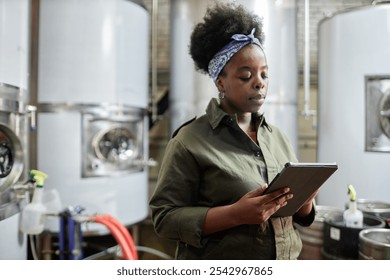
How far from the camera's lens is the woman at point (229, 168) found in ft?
2.10

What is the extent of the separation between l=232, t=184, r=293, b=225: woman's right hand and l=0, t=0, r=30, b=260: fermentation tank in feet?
2.42

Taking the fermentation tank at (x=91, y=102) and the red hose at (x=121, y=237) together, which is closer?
the red hose at (x=121, y=237)

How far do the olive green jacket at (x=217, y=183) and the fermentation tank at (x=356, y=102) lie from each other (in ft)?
1.14

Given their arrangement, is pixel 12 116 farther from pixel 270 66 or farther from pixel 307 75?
pixel 307 75

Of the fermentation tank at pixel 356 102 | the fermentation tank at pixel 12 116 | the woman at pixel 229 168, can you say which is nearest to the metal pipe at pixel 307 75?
the fermentation tank at pixel 356 102

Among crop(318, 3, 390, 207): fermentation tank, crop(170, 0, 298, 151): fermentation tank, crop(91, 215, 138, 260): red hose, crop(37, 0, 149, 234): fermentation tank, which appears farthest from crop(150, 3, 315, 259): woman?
crop(37, 0, 149, 234): fermentation tank

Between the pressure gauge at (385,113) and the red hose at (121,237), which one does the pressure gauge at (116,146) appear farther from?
the pressure gauge at (385,113)

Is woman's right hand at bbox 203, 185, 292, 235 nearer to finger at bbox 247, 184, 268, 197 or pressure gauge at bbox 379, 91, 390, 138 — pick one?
finger at bbox 247, 184, 268, 197

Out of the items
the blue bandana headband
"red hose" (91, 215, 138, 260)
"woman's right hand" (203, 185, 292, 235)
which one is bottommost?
"red hose" (91, 215, 138, 260)

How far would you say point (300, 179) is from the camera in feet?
1.98

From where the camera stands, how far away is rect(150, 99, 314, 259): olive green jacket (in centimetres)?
64

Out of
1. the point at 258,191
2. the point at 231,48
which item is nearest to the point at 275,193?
the point at 258,191
